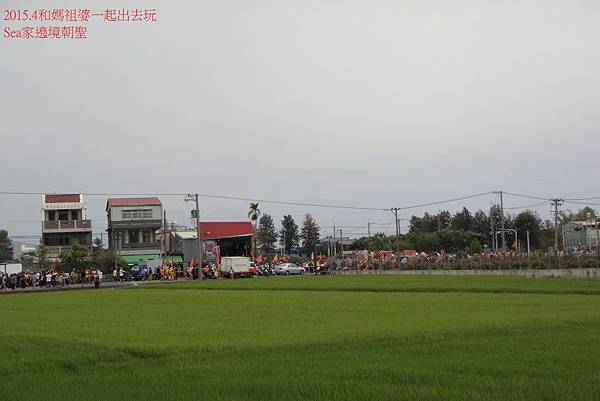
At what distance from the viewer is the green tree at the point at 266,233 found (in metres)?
137

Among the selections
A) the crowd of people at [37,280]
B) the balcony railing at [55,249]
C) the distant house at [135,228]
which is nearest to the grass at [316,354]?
the crowd of people at [37,280]

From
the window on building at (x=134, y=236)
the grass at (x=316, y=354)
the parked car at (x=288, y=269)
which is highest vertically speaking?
the window on building at (x=134, y=236)

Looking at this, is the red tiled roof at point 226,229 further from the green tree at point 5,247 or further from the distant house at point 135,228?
the green tree at point 5,247

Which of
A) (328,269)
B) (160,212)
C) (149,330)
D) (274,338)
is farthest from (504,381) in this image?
(160,212)

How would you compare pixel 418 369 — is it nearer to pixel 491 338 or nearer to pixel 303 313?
pixel 491 338

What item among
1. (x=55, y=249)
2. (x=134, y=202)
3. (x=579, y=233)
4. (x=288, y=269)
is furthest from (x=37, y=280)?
(x=579, y=233)

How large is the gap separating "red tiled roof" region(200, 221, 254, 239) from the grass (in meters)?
74.9

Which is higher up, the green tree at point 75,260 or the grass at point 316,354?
the green tree at point 75,260

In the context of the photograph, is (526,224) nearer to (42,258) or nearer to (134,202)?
(134,202)

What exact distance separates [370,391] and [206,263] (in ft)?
234

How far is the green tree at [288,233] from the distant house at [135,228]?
50492mm

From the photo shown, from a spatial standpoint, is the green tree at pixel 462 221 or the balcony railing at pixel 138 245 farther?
the green tree at pixel 462 221

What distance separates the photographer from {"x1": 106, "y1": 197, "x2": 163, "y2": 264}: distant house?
87.6 meters

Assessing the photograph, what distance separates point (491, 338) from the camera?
1505 cm
